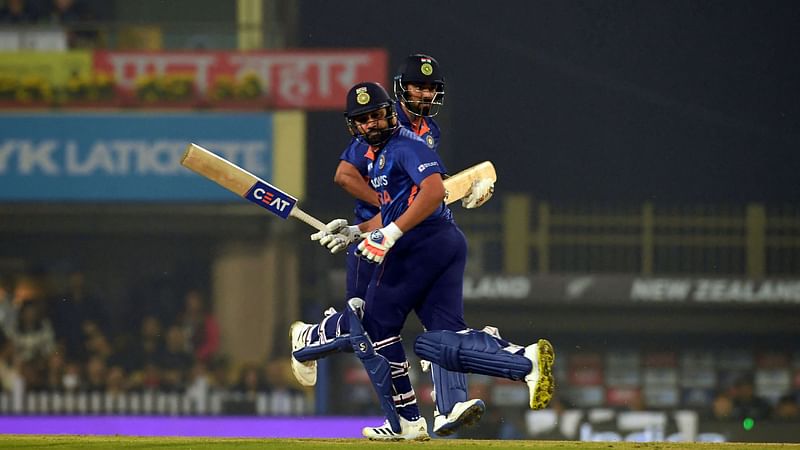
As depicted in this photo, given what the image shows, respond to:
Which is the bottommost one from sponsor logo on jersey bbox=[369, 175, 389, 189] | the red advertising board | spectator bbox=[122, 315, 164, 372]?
spectator bbox=[122, 315, 164, 372]

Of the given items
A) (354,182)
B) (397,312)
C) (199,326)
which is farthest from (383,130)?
(199,326)

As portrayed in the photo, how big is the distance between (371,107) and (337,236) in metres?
0.53

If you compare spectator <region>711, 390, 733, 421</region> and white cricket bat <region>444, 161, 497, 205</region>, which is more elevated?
white cricket bat <region>444, 161, 497, 205</region>

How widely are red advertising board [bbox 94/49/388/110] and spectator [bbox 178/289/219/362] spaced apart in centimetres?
217

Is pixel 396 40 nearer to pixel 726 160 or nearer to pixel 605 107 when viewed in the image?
pixel 605 107

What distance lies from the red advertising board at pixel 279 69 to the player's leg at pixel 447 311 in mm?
9785

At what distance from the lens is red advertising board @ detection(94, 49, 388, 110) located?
15.8 m

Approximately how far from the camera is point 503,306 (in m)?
15.9

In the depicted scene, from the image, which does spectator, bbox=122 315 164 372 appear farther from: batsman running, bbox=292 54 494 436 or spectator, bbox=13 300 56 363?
batsman running, bbox=292 54 494 436

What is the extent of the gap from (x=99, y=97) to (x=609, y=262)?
551 centimetres

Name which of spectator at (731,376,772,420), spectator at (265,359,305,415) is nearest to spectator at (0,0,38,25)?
spectator at (265,359,305,415)

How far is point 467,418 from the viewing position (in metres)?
5.98

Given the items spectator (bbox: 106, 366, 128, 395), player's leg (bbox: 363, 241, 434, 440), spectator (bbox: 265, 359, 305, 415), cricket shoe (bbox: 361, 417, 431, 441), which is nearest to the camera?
player's leg (bbox: 363, 241, 434, 440)

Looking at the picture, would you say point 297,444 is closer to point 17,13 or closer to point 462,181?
point 462,181
